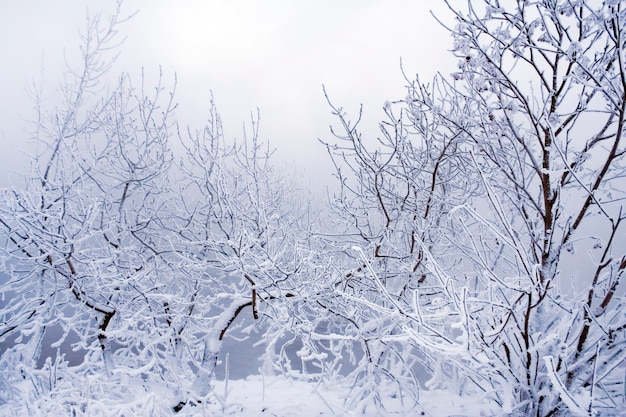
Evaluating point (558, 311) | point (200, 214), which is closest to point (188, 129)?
point (200, 214)

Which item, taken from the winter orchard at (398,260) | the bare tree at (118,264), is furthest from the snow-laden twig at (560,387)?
the bare tree at (118,264)

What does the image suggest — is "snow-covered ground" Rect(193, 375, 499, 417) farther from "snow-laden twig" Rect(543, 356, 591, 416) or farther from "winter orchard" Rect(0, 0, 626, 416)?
"snow-laden twig" Rect(543, 356, 591, 416)

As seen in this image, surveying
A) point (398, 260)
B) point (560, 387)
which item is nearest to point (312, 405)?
point (398, 260)

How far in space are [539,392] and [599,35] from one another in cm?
232

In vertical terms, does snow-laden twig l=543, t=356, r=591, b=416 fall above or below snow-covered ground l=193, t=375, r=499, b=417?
above

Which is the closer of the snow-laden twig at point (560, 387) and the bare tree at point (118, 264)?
the snow-laden twig at point (560, 387)

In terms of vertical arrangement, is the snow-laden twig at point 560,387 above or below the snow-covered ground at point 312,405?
above

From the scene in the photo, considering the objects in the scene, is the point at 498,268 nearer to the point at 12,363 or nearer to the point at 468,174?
the point at 468,174

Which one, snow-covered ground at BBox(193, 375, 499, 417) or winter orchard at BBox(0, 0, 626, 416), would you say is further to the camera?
snow-covered ground at BBox(193, 375, 499, 417)

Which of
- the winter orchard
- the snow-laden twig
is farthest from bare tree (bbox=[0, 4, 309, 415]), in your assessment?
the snow-laden twig

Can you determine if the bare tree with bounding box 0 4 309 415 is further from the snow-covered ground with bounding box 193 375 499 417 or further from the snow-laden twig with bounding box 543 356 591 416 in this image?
the snow-laden twig with bounding box 543 356 591 416

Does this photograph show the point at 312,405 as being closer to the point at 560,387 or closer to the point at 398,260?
the point at 398,260

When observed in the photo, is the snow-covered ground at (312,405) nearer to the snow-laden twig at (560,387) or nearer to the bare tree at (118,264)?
the bare tree at (118,264)

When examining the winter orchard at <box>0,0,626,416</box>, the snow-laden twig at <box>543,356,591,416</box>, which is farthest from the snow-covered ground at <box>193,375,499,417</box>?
the snow-laden twig at <box>543,356,591,416</box>
